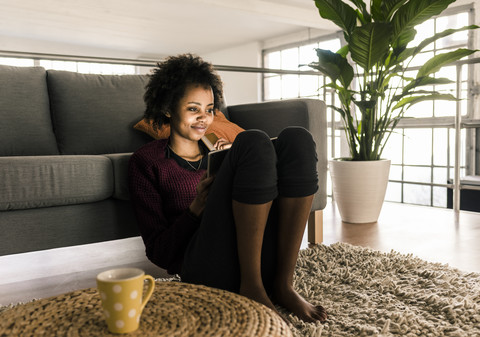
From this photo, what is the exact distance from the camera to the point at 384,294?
1312 millimetres

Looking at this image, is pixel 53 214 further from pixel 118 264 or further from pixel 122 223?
pixel 118 264

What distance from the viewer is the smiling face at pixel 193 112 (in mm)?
1361

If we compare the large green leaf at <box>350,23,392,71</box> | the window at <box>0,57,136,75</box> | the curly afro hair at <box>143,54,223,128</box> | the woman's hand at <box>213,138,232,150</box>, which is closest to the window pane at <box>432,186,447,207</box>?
the large green leaf at <box>350,23,392,71</box>

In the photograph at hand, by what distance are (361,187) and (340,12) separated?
3.17ft

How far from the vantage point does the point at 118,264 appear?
5.84 feet

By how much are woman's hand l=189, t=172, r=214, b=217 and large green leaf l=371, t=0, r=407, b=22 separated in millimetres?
1775

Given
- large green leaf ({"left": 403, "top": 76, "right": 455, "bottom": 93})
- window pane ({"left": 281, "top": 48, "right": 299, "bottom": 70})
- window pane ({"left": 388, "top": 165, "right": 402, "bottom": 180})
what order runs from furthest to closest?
1. window pane ({"left": 281, "top": 48, "right": 299, "bottom": 70})
2. window pane ({"left": 388, "top": 165, "right": 402, "bottom": 180})
3. large green leaf ({"left": 403, "top": 76, "right": 455, "bottom": 93})

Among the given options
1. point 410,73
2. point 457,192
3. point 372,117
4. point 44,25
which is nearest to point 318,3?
point 372,117

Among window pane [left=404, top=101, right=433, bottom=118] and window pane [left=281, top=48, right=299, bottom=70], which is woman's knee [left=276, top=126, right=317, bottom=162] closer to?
window pane [left=404, top=101, right=433, bottom=118]

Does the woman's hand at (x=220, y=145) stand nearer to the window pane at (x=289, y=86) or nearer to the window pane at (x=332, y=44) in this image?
the window pane at (x=332, y=44)

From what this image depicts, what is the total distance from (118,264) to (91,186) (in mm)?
434

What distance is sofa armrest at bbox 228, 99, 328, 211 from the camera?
6.32 feet

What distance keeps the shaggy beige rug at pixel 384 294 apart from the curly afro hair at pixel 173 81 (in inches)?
26.8

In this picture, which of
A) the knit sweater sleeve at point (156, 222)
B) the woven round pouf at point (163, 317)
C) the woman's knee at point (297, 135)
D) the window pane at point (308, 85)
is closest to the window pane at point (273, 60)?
the window pane at point (308, 85)
